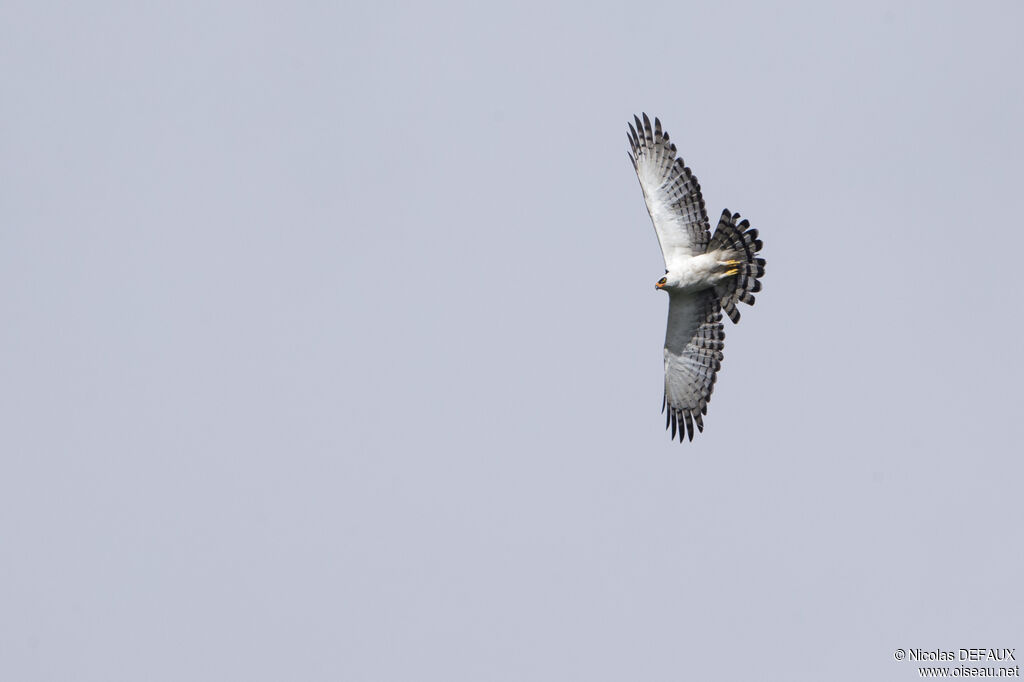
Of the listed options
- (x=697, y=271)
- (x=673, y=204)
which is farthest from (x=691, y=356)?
(x=673, y=204)

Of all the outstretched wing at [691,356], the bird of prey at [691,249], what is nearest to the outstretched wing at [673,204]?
the bird of prey at [691,249]

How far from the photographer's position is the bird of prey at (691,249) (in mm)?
18031

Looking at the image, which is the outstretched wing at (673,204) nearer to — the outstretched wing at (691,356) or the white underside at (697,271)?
the white underside at (697,271)

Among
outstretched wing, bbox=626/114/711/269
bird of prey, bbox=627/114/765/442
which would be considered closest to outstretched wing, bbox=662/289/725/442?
bird of prey, bbox=627/114/765/442

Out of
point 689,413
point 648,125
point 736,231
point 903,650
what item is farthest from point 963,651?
point 648,125

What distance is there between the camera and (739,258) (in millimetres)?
18094

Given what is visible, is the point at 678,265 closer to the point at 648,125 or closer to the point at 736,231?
the point at 736,231

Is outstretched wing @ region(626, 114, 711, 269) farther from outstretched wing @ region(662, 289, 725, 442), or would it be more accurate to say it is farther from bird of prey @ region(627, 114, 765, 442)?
outstretched wing @ region(662, 289, 725, 442)

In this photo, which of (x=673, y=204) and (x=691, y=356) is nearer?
(x=673, y=204)

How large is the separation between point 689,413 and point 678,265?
305 centimetres

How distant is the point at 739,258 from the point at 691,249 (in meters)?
0.79

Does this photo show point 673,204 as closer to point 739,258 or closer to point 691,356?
point 739,258

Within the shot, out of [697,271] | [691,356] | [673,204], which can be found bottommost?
[691,356]

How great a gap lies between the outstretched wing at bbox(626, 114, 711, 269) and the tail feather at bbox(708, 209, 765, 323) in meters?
0.29
